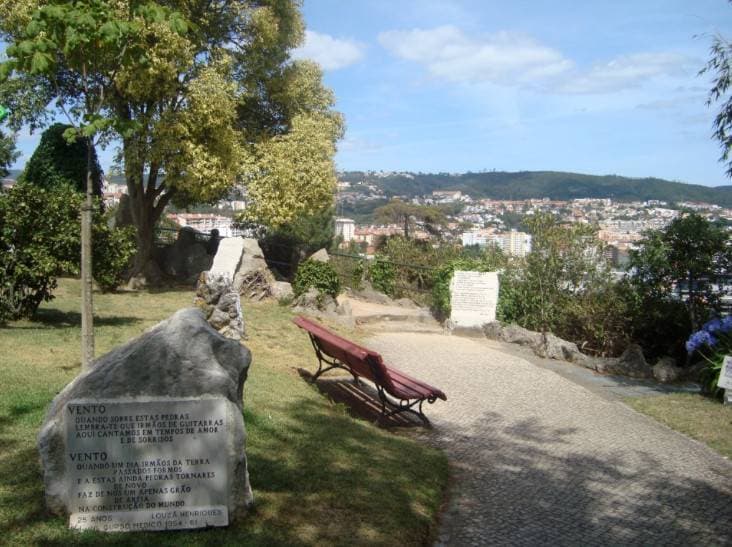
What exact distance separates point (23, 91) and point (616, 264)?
13989mm

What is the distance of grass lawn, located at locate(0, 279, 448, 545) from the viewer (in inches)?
175

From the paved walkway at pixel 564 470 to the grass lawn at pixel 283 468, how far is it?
47 centimetres

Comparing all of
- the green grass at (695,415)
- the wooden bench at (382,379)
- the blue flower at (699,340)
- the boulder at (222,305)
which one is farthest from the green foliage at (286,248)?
the green grass at (695,415)

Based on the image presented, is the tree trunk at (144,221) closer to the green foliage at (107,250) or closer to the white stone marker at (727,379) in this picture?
the green foliage at (107,250)

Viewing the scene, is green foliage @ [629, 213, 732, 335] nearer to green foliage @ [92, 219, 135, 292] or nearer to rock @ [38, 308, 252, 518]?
green foliage @ [92, 219, 135, 292]

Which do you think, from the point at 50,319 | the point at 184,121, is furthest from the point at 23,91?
the point at 50,319

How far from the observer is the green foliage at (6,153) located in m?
24.4

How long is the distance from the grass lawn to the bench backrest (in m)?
Result: 0.52

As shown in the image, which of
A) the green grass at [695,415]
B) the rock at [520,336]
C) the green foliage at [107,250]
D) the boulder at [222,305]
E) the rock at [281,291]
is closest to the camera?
the green grass at [695,415]

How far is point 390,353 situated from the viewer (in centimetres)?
1252

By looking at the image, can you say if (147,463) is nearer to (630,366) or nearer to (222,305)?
(222,305)

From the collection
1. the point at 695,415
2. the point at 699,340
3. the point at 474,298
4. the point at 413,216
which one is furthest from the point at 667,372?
the point at 413,216

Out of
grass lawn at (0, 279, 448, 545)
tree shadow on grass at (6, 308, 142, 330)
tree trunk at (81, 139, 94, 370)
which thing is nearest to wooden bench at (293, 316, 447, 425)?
grass lawn at (0, 279, 448, 545)

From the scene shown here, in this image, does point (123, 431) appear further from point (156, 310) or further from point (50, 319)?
point (156, 310)
